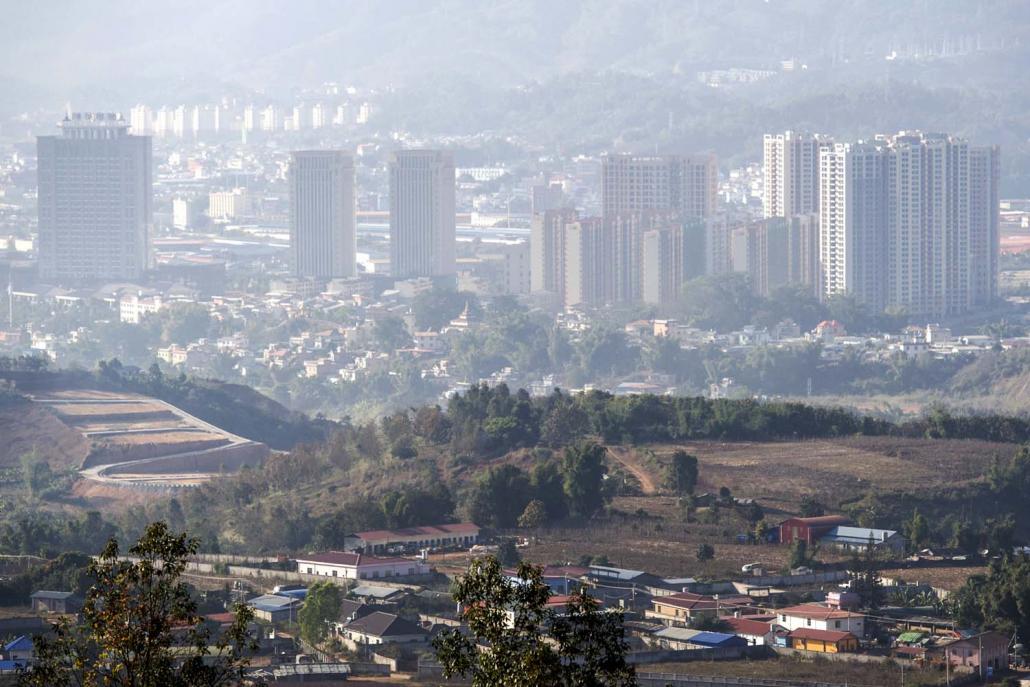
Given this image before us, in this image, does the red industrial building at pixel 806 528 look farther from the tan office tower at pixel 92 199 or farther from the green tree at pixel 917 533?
the tan office tower at pixel 92 199

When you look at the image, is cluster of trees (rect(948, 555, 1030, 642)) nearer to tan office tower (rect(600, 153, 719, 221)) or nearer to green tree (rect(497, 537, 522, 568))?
green tree (rect(497, 537, 522, 568))

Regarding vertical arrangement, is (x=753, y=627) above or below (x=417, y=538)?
below

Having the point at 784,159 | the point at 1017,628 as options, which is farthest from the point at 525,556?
the point at 784,159

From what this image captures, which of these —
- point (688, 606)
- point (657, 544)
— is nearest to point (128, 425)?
point (657, 544)

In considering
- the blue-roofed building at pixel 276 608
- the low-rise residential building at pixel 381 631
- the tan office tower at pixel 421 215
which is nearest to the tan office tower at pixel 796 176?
the tan office tower at pixel 421 215

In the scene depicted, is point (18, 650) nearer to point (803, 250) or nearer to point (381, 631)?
point (381, 631)

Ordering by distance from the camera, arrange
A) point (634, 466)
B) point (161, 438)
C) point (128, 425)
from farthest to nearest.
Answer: point (128, 425), point (161, 438), point (634, 466)
